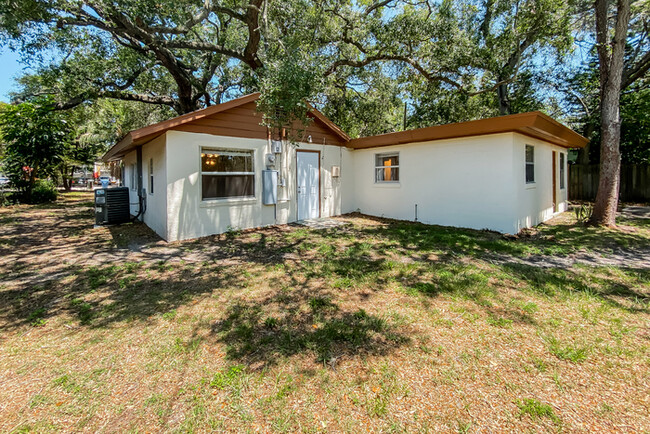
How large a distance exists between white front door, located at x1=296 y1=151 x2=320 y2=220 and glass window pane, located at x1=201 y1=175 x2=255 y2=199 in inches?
66.2

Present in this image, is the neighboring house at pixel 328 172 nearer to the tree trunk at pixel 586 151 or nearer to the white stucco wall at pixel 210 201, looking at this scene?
the white stucco wall at pixel 210 201

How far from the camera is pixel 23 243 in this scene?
21.6ft

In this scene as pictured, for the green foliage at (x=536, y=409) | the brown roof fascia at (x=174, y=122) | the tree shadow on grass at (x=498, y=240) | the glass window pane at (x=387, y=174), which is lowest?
the green foliage at (x=536, y=409)

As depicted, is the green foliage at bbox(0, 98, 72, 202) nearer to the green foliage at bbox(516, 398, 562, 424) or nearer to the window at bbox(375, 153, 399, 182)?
the window at bbox(375, 153, 399, 182)

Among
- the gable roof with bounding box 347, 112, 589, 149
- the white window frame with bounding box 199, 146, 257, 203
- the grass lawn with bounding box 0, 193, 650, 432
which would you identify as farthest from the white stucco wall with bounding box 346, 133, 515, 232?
the white window frame with bounding box 199, 146, 257, 203

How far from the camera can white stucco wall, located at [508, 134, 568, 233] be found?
23.3ft

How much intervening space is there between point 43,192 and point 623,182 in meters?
26.5

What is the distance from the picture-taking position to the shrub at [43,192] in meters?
14.2

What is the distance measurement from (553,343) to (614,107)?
7.87 metres

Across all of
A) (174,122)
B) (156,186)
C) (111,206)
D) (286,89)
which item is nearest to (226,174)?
(174,122)

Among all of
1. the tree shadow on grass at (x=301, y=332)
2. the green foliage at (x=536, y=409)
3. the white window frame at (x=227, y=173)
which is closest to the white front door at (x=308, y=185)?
the white window frame at (x=227, y=173)

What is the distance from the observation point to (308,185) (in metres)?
9.37

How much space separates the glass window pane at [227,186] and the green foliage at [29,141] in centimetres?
1024

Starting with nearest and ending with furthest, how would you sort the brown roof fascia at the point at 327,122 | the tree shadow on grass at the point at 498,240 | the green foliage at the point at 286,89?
the tree shadow on grass at the point at 498,240
the green foliage at the point at 286,89
the brown roof fascia at the point at 327,122
